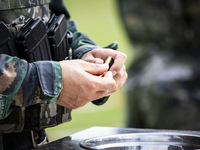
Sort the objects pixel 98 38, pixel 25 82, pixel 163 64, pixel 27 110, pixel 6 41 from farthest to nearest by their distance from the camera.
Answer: pixel 98 38
pixel 163 64
pixel 27 110
pixel 6 41
pixel 25 82

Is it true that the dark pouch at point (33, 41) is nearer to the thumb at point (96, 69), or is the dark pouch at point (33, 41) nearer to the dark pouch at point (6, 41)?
the dark pouch at point (6, 41)

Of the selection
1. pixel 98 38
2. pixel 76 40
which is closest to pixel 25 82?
pixel 76 40

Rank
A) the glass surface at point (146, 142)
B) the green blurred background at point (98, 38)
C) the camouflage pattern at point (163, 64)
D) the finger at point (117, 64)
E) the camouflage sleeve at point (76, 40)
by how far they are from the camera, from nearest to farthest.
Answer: the glass surface at point (146, 142) < the finger at point (117, 64) < the camouflage sleeve at point (76, 40) < the camouflage pattern at point (163, 64) < the green blurred background at point (98, 38)

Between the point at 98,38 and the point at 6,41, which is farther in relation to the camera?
the point at 98,38

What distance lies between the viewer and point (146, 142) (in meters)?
1.02

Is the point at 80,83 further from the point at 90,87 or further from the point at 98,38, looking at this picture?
the point at 98,38

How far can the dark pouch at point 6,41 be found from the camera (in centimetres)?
100

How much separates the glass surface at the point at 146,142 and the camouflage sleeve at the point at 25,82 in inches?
6.0

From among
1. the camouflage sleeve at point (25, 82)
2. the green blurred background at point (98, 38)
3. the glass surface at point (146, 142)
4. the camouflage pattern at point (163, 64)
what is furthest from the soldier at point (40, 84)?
the green blurred background at point (98, 38)

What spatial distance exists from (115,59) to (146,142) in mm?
241

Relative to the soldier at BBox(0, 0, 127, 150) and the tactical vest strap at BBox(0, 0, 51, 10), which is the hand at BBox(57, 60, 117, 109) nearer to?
the soldier at BBox(0, 0, 127, 150)

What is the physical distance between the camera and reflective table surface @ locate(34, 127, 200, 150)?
97 centimetres

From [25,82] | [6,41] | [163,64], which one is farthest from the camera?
[163,64]

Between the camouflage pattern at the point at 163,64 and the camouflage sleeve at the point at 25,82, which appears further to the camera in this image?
the camouflage pattern at the point at 163,64
